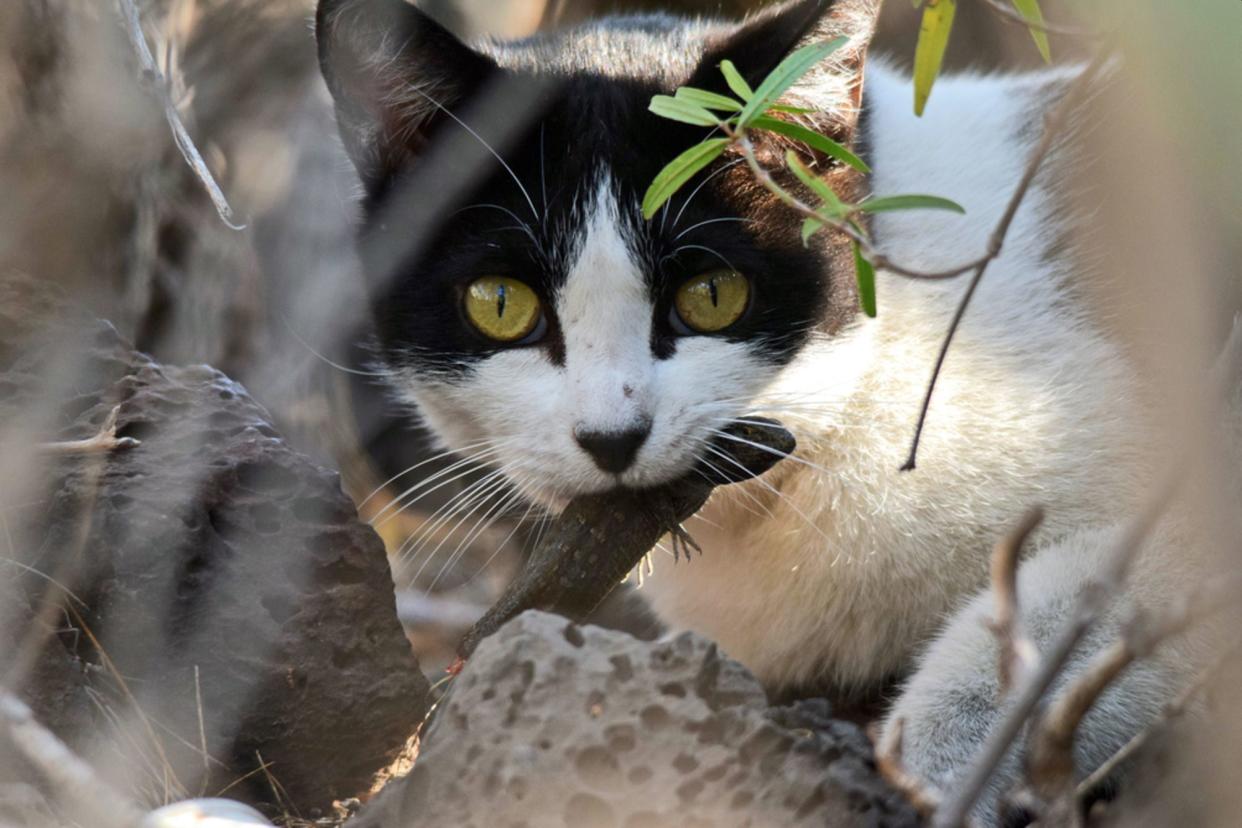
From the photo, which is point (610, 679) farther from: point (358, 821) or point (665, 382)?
point (665, 382)

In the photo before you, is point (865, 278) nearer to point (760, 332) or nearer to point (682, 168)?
point (682, 168)

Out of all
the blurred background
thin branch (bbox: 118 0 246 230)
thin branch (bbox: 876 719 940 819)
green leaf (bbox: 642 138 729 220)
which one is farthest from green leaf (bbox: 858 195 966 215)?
thin branch (bbox: 118 0 246 230)

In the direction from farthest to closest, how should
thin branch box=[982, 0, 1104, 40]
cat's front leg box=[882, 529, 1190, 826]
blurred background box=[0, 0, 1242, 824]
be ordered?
1. blurred background box=[0, 0, 1242, 824]
2. cat's front leg box=[882, 529, 1190, 826]
3. thin branch box=[982, 0, 1104, 40]

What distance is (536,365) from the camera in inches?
64.6

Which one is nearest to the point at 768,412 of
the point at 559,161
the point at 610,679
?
the point at 559,161

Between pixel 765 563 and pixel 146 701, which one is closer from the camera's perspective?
pixel 146 701

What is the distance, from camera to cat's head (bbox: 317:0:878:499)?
1544 millimetres

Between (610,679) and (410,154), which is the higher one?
(410,154)

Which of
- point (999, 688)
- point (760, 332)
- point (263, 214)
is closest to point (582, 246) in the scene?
point (760, 332)

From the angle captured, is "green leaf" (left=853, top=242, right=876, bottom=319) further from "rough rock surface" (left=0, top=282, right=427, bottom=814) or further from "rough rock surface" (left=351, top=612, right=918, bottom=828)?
"rough rock surface" (left=0, top=282, right=427, bottom=814)

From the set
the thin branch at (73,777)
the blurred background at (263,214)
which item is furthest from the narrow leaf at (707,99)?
the thin branch at (73,777)

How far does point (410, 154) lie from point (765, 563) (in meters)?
0.77

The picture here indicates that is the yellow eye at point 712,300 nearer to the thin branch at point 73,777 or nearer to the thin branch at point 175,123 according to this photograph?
the thin branch at point 175,123

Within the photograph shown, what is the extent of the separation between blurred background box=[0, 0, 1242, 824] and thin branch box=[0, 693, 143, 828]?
75cm
